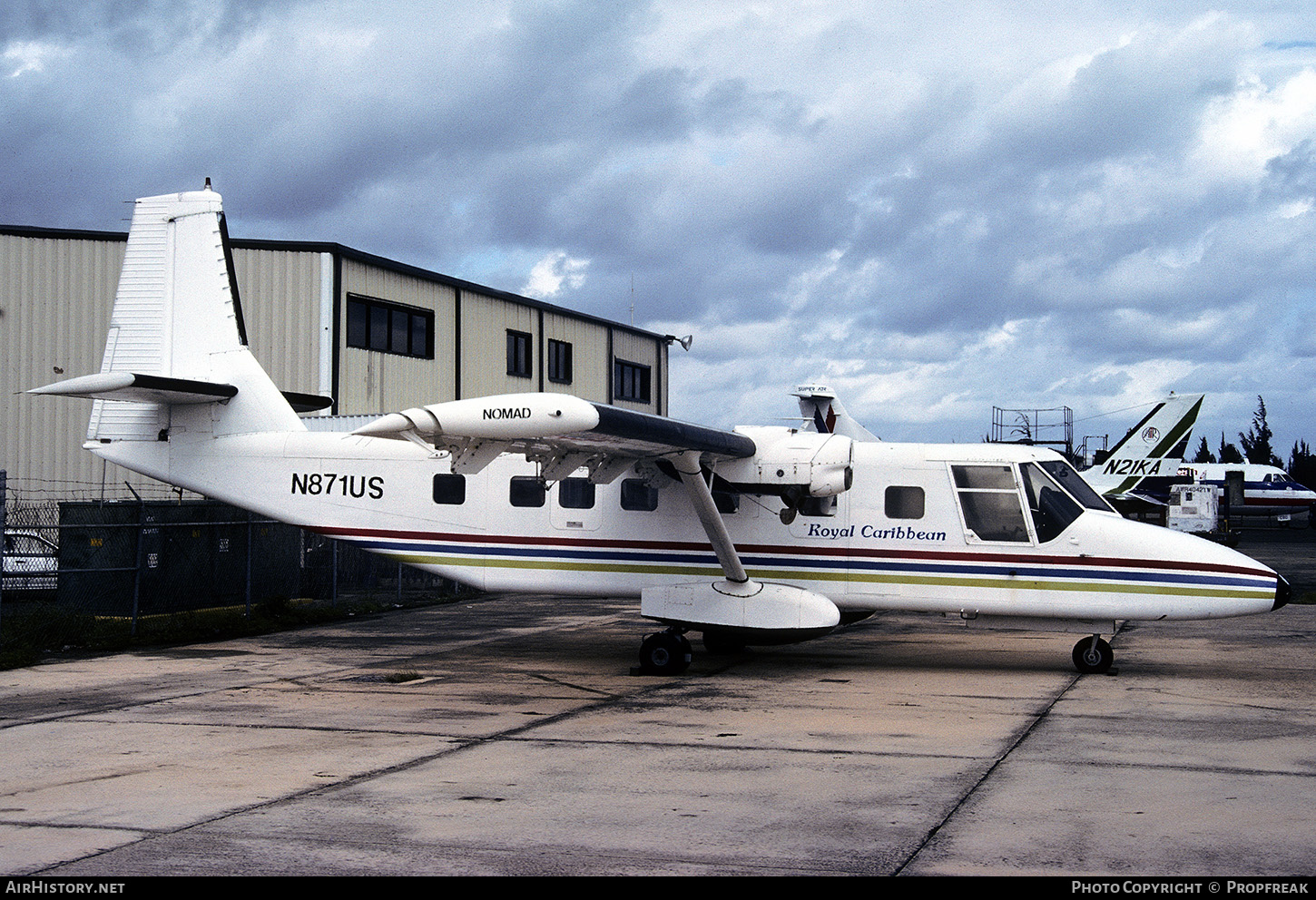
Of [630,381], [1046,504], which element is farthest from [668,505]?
[630,381]

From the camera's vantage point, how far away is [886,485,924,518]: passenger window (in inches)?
531

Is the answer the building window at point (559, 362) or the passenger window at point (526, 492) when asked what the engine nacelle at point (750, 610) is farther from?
the building window at point (559, 362)

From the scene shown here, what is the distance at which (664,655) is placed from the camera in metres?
13.2

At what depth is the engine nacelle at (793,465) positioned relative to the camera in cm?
1278

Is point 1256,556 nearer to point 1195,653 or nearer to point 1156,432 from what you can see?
point 1156,432

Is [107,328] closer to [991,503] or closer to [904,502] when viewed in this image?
[904,502]

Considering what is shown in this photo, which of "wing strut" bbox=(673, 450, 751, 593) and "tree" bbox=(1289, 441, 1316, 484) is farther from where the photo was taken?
"tree" bbox=(1289, 441, 1316, 484)

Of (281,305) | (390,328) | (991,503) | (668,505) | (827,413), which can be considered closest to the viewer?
(991,503)

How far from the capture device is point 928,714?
34.8 feet

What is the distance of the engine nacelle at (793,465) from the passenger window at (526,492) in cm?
242

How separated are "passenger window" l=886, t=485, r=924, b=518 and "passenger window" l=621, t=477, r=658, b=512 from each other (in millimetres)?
2760

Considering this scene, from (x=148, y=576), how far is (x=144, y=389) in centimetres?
534

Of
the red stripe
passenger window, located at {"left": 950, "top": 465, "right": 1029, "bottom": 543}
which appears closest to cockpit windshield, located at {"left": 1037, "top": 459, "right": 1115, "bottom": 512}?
passenger window, located at {"left": 950, "top": 465, "right": 1029, "bottom": 543}

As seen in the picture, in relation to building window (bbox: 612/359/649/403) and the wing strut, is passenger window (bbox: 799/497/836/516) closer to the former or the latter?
the wing strut
